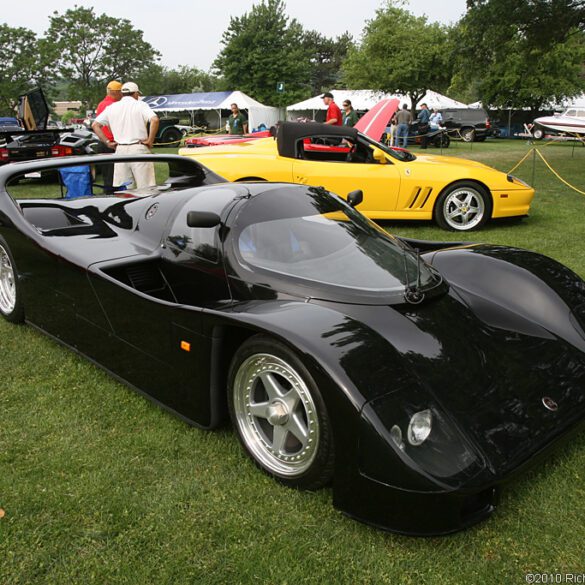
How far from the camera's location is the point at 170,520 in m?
2.27

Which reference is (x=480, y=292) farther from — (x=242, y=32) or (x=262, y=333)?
(x=242, y=32)

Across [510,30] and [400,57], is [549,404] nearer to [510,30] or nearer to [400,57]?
[510,30]

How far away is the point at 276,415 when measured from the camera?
2.39 meters

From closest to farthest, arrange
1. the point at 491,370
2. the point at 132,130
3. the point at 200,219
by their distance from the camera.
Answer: the point at 491,370, the point at 200,219, the point at 132,130

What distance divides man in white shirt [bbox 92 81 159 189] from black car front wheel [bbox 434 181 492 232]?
12.2 ft

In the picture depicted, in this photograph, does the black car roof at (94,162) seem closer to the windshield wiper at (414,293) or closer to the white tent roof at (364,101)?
the windshield wiper at (414,293)

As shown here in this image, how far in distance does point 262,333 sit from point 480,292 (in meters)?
1.49

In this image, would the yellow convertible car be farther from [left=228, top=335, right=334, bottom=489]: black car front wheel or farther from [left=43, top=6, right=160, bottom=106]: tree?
[left=43, top=6, right=160, bottom=106]: tree

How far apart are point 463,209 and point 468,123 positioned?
24118 mm

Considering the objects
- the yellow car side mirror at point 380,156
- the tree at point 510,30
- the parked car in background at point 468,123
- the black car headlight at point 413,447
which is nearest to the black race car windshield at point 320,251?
the black car headlight at point 413,447

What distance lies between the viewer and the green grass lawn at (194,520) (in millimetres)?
2018

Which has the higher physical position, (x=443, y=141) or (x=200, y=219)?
(x=200, y=219)

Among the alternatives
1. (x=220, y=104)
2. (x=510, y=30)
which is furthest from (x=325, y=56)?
(x=510, y=30)

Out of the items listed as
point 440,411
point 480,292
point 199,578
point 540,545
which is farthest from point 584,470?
point 199,578
